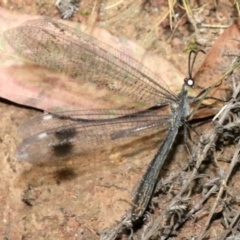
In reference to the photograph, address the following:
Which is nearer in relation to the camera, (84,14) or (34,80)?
(34,80)

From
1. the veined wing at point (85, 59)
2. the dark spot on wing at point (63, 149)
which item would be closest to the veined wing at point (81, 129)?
the dark spot on wing at point (63, 149)

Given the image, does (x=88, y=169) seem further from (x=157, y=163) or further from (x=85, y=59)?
(x=85, y=59)

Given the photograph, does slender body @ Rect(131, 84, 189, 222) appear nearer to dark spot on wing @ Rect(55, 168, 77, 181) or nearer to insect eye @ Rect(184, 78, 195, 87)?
insect eye @ Rect(184, 78, 195, 87)

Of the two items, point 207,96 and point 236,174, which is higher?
point 207,96

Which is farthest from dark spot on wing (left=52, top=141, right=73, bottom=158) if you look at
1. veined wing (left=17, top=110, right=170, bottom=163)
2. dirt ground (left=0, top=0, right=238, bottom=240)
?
dirt ground (left=0, top=0, right=238, bottom=240)

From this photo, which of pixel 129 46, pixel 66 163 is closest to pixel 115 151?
pixel 66 163

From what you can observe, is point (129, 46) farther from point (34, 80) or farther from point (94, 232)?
point (94, 232)

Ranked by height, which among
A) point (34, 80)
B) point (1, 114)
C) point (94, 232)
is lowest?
point (94, 232)

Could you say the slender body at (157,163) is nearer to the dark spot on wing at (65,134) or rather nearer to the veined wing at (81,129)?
the veined wing at (81,129)
